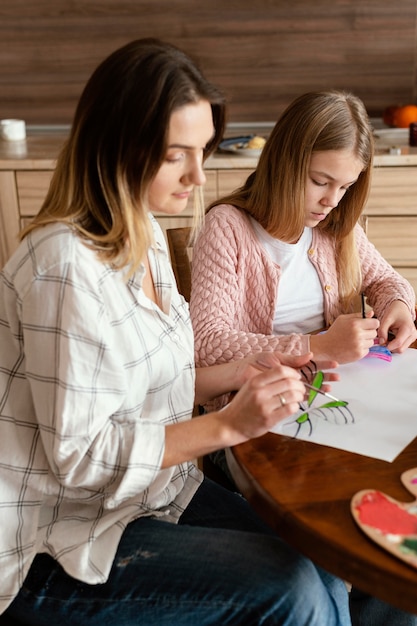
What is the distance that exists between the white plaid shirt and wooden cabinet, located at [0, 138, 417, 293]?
193cm

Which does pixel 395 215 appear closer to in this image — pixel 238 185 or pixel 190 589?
pixel 238 185

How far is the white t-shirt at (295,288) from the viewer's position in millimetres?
1707

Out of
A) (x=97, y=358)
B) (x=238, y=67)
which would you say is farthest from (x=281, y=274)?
(x=238, y=67)

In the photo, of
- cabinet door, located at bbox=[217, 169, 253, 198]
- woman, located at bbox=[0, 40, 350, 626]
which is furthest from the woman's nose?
cabinet door, located at bbox=[217, 169, 253, 198]

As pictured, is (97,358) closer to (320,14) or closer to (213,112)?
(213,112)

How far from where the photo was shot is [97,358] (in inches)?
42.2

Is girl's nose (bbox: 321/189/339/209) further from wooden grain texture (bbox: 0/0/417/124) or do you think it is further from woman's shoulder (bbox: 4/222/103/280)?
wooden grain texture (bbox: 0/0/417/124)

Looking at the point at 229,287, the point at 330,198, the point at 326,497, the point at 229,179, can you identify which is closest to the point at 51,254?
the point at 326,497

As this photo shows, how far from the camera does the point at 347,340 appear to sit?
1.39 meters

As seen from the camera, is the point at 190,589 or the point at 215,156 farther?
the point at 215,156

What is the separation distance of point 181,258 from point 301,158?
1.37ft

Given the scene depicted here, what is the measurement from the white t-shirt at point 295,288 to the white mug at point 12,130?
1.97 metres

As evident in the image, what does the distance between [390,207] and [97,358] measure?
2.27 meters

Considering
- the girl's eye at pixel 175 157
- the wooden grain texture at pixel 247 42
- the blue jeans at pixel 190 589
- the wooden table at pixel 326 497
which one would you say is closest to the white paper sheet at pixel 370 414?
the wooden table at pixel 326 497
